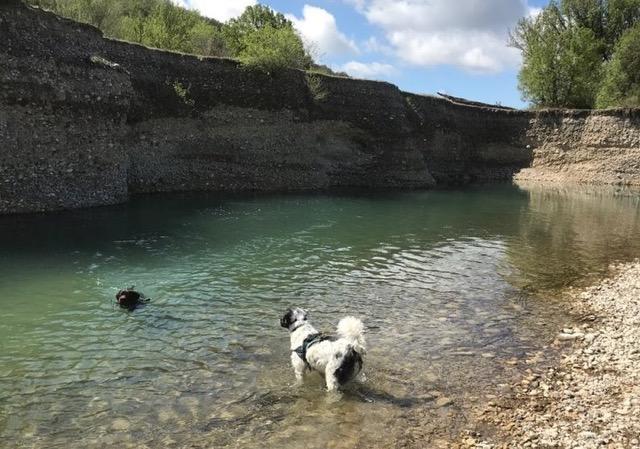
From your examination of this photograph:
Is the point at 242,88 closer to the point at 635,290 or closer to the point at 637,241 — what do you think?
the point at 637,241

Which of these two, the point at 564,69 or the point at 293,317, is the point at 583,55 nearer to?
the point at 564,69

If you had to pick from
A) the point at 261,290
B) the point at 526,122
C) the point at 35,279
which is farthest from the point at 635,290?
the point at 526,122

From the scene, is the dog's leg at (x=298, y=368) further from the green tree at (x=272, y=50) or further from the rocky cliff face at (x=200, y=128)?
the green tree at (x=272, y=50)

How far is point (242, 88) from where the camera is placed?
33438 millimetres

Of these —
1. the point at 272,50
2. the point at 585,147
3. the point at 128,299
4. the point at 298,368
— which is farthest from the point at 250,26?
the point at 298,368

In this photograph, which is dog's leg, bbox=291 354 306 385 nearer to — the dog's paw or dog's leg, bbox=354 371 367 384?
the dog's paw

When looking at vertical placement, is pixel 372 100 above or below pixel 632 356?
above

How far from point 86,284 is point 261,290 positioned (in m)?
4.02

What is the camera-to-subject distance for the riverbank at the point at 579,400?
6602 mm

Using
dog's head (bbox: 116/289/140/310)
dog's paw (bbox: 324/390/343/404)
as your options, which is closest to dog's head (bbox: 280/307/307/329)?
dog's paw (bbox: 324/390/343/404)

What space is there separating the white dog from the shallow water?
1.09 ft


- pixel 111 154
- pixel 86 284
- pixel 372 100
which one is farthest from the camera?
pixel 372 100

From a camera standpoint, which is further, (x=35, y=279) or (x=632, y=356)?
(x=35, y=279)

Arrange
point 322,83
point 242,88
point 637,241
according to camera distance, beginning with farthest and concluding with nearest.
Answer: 1. point 322,83
2. point 242,88
3. point 637,241
